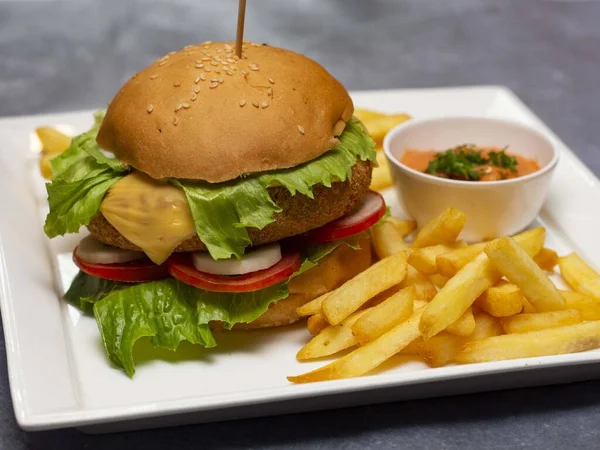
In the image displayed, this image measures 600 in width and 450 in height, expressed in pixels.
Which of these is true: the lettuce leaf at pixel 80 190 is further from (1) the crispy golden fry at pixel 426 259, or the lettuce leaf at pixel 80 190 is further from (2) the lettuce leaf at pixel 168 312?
(1) the crispy golden fry at pixel 426 259

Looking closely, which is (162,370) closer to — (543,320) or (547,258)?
(543,320)

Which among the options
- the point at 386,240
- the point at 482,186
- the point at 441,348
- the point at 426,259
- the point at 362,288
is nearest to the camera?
the point at 441,348

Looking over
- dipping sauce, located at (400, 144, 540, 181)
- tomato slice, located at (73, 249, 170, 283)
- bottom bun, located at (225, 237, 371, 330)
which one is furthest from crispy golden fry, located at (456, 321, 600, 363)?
tomato slice, located at (73, 249, 170, 283)

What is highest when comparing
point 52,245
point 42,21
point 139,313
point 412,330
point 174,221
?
point 174,221

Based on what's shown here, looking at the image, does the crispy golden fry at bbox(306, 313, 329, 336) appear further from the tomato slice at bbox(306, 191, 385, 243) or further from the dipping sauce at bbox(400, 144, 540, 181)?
the dipping sauce at bbox(400, 144, 540, 181)

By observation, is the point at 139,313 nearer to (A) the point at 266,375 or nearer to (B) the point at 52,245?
(A) the point at 266,375

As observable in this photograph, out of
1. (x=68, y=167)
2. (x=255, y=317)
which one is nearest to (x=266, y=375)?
(x=255, y=317)

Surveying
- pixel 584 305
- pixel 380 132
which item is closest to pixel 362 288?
pixel 584 305
